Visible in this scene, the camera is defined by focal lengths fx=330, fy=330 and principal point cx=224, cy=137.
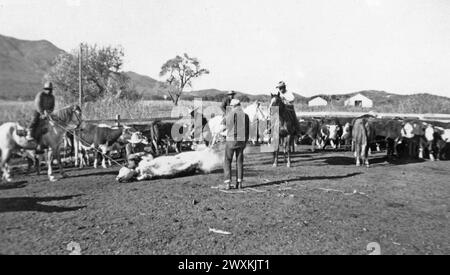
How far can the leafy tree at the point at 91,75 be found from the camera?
20.6 meters

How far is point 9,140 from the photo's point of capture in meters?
8.34

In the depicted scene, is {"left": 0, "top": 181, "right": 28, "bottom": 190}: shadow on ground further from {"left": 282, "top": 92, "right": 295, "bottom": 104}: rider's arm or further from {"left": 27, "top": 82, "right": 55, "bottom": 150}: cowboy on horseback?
{"left": 282, "top": 92, "right": 295, "bottom": 104}: rider's arm

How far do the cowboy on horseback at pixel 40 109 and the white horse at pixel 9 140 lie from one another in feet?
0.66

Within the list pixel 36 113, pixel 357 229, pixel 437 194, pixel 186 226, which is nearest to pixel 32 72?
pixel 36 113

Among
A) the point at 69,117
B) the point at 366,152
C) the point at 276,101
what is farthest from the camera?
the point at 366,152

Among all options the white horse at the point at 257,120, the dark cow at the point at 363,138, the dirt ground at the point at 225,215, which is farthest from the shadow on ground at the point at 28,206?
the white horse at the point at 257,120

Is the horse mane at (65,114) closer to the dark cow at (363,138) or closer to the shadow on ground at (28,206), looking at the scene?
the shadow on ground at (28,206)

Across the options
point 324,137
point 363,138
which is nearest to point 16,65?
point 363,138

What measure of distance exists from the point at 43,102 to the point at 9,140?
1249mm

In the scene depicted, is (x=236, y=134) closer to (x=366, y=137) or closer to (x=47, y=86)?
(x=47, y=86)

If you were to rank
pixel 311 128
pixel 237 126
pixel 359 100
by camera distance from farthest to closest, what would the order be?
pixel 359 100, pixel 311 128, pixel 237 126

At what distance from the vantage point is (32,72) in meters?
10.0

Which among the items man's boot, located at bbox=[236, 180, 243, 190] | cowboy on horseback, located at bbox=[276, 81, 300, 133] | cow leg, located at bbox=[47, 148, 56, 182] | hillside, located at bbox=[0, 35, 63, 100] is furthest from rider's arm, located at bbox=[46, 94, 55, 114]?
cowboy on horseback, located at bbox=[276, 81, 300, 133]

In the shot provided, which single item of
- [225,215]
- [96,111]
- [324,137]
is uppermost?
[96,111]
